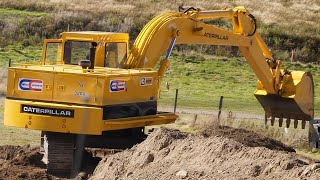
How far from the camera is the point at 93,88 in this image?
2108 cm

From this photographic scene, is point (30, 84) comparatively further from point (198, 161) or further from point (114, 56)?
point (198, 161)

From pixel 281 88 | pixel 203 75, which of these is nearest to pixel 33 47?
pixel 203 75

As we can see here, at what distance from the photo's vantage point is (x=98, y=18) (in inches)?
2136

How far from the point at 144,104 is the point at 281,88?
691 cm

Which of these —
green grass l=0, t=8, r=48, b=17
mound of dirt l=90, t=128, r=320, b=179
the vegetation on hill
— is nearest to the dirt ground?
mound of dirt l=90, t=128, r=320, b=179

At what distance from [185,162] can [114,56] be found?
4.61 m

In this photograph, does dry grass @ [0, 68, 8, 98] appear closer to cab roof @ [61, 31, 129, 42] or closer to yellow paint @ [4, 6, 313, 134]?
yellow paint @ [4, 6, 313, 134]

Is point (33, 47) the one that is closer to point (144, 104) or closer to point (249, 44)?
point (249, 44)

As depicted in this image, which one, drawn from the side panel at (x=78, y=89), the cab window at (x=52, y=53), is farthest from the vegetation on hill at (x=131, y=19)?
the side panel at (x=78, y=89)

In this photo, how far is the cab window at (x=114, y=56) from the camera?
23.1m

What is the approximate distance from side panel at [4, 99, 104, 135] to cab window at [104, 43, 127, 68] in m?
2.29

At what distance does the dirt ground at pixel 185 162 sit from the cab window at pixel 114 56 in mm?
2224

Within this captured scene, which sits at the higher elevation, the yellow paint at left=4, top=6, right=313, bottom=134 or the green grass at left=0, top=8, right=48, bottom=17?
the green grass at left=0, top=8, right=48, bottom=17

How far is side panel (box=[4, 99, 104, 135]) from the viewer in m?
21.0
